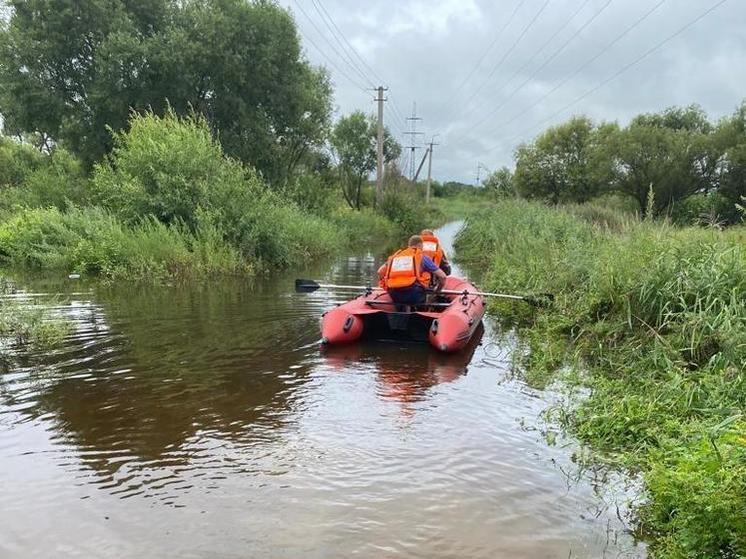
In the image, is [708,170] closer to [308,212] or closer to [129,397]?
[308,212]

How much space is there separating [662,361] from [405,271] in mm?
3706

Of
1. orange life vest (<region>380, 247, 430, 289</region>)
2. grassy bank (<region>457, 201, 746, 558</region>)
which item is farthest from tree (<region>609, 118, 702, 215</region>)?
orange life vest (<region>380, 247, 430, 289</region>)

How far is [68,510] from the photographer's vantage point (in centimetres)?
386

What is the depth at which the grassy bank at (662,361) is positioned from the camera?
10.5 feet

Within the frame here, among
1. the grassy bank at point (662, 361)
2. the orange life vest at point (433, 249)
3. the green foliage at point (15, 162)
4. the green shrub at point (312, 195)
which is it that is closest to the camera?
the grassy bank at point (662, 361)

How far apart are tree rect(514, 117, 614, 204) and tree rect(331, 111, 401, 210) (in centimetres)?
992

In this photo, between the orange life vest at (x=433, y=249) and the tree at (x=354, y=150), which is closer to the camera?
the orange life vest at (x=433, y=249)

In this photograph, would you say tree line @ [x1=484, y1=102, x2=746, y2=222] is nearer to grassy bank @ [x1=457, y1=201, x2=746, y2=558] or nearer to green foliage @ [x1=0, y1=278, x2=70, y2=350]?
grassy bank @ [x1=457, y1=201, x2=746, y2=558]

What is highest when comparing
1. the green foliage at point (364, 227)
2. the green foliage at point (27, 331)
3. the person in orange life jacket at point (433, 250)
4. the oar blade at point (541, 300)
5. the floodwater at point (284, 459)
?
the green foliage at point (364, 227)

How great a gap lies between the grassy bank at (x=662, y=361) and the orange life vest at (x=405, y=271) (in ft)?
6.05

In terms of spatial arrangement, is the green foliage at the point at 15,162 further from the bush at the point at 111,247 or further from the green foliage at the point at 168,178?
the green foliage at the point at 168,178

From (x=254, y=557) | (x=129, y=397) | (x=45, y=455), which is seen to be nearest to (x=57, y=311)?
(x=129, y=397)

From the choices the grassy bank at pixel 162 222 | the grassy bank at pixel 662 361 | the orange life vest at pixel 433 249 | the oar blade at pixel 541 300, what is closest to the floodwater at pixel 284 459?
the grassy bank at pixel 662 361

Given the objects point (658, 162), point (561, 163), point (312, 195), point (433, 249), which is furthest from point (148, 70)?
point (561, 163)
